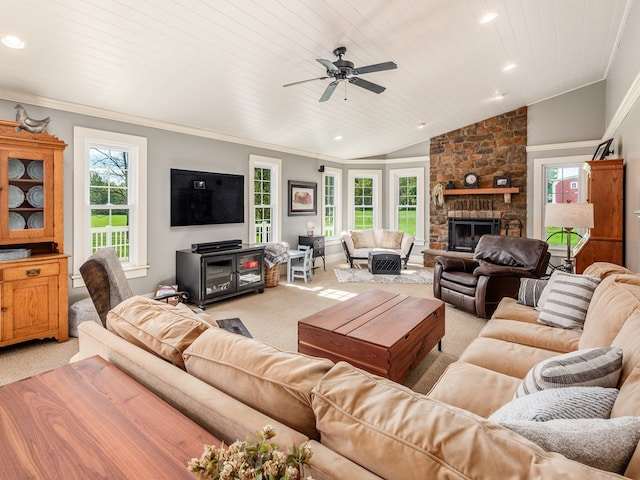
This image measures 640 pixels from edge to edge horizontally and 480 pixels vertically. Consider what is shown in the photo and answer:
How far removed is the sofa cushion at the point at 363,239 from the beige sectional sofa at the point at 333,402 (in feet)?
19.9

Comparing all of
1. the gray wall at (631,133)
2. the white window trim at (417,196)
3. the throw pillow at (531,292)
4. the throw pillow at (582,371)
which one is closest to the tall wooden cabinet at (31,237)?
the throw pillow at (582,371)

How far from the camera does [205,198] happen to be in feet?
17.3

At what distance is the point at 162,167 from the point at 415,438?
16.0 ft

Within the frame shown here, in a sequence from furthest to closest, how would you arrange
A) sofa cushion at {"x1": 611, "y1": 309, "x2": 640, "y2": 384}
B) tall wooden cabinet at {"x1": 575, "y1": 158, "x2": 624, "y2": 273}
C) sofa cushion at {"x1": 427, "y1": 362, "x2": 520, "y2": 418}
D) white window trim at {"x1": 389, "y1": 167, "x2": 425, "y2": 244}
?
white window trim at {"x1": 389, "y1": 167, "x2": 425, "y2": 244} < tall wooden cabinet at {"x1": 575, "y1": 158, "x2": 624, "y2": 273} < sofa cushion at {"x1": 427, "y1": 362, "x2": 520, "y2": 418} < sofa cushion at {"x1": 611, "y1": 309, "x2": 640, "y2": 384}

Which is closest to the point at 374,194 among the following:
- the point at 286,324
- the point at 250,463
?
the point at 286,324

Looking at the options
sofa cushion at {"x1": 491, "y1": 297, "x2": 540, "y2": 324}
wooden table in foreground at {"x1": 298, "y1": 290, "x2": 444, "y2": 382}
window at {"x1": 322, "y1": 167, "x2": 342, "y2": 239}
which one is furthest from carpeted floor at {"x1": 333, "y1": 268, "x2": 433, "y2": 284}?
sofa cushion at {"x1": 491, "y1": 297, "x2": 540, "y2": 324}

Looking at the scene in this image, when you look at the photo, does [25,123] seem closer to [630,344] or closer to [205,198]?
[205,198]

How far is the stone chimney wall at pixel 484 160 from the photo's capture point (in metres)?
7.01

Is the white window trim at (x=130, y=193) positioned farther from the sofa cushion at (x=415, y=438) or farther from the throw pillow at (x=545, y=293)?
the throw pillow at (x=545, y=293)

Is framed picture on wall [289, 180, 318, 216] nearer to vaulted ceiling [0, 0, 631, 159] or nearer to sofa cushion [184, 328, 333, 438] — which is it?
vaulted ceiling [0, 0, 631, 159]

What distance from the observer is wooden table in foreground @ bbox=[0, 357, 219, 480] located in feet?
2.65

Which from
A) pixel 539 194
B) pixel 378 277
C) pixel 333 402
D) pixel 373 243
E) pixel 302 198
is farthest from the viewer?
pixel 373 243

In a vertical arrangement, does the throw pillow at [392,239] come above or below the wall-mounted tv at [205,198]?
below

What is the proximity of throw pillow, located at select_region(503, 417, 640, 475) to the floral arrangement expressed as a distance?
1.80ft
